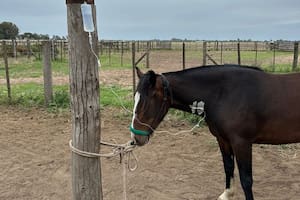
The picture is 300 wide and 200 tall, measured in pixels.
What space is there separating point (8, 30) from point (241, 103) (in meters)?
48.8

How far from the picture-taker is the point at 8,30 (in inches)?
1882

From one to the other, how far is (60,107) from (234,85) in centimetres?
520

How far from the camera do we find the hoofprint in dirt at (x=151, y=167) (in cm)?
418

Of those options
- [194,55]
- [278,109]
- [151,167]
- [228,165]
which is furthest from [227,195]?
[194,55]

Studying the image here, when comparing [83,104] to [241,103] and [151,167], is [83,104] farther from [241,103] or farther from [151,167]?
[151,167]

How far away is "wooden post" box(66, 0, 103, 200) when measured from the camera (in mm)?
2477

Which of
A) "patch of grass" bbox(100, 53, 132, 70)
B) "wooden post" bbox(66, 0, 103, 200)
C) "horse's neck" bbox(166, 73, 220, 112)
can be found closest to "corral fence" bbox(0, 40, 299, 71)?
"patch of grass" bbox(100, 53, 132, 70)

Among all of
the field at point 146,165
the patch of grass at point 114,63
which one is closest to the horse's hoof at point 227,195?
the field at point 146,165

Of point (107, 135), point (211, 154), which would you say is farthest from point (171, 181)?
point (107, 135)

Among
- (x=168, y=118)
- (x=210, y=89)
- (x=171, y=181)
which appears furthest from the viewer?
(x=168, y=118)

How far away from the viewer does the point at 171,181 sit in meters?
4.46

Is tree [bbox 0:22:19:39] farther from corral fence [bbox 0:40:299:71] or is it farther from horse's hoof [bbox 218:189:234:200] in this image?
horse's hoof [bbox 218:189:234:200]

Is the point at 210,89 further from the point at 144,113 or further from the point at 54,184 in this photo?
the point at 54,184

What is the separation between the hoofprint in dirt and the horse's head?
42.0 inches
